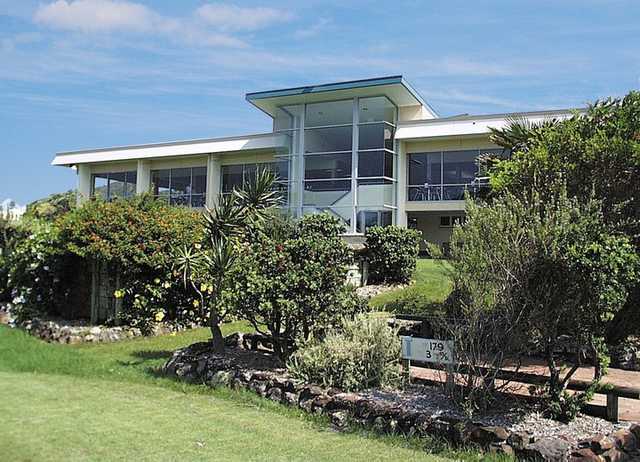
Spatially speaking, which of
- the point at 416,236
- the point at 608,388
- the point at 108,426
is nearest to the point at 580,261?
the point at 608,388

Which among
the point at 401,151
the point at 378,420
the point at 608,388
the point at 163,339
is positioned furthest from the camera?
the point at 401,151

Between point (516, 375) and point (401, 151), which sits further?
point (401, 151)

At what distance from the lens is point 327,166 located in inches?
1032

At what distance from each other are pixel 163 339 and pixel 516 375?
27.6ft

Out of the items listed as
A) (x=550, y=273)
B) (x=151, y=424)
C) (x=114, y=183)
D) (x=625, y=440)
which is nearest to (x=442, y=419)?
(x=625, y=440)

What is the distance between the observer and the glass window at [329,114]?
25969 millimetres

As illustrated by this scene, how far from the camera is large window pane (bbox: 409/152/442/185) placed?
83.3 feet

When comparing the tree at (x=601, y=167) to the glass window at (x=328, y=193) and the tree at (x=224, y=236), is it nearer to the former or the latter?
the tree at (x=224, y=236)

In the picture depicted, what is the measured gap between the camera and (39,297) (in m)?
14.9

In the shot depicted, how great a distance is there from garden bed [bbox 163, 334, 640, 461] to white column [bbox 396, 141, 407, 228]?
1749 centimetres

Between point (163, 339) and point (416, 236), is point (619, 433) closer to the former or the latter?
point (163, 339)

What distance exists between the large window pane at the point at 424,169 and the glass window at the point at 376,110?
2071 mm

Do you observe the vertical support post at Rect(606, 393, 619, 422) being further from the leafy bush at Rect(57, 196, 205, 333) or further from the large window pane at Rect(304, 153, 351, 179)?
the large window pane at Rect(304, 153, 351, 179)

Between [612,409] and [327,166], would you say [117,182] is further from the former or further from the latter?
[612,409]
